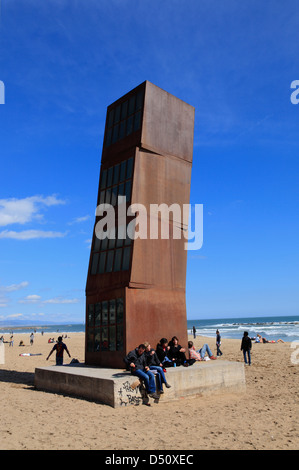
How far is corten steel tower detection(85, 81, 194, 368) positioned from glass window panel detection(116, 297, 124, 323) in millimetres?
31

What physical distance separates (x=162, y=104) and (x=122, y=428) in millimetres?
10960

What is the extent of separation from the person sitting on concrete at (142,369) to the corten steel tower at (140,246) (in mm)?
1782

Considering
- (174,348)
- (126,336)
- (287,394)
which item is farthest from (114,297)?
(287,394)

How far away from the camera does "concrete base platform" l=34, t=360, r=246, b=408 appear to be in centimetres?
962

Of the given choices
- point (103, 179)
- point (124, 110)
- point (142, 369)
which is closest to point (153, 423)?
point (142, 369)

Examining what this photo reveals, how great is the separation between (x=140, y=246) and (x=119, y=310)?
2187mm

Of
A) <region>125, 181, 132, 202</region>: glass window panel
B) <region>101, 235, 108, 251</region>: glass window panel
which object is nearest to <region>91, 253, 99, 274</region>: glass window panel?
<region>101, 235, 108, 251</region>: glass window panel

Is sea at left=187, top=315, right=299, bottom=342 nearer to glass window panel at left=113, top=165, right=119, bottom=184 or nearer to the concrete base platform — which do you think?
the concrete base platform

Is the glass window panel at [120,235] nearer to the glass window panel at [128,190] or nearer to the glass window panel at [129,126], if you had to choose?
the glass window panel at [128,190]

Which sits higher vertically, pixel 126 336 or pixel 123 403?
pixel 126 336

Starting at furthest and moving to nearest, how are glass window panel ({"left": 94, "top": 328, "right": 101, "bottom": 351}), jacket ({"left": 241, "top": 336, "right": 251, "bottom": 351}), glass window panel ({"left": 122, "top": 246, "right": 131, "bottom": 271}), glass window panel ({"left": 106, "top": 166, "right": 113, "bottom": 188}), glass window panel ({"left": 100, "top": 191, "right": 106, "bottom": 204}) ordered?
jacket ({"left": 241, "top": 336, "right": 251, "bottom": 351}) → glass window panel ({"left": 100, "top": 191, "right": 106, "bottom": 204}) → glass window panel ({"left": 106, "top": 166, "right": 113, "bottom": 188}) → glass window panel ({"left": 94, "top": 328, "right": 101, "bottom": 351}) → glass window panel ({"left": 122, "top": 246, "right": 131, "bottom": 271})

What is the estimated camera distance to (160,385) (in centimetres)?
1012

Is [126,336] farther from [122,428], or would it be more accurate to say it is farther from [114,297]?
[122,428]
